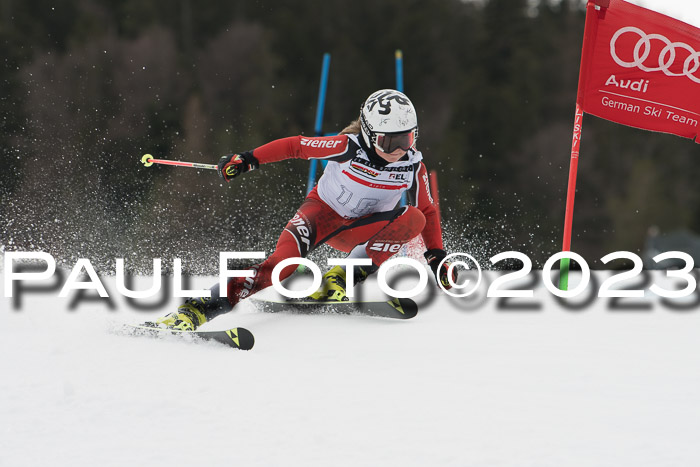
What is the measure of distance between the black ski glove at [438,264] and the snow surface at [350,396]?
0.39m

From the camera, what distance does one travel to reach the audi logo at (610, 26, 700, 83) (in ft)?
13.4

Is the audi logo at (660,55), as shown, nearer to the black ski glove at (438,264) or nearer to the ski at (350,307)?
the black ski glove at (438,264)

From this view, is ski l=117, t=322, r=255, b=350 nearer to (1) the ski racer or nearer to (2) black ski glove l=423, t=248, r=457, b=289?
(1) the ski racer

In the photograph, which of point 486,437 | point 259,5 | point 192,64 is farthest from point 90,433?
point 259,5

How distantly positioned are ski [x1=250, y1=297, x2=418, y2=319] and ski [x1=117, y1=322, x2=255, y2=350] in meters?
0.92

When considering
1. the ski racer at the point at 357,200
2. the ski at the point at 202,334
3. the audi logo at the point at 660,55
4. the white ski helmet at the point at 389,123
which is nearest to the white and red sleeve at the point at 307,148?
the ski racer at the point at 357,200

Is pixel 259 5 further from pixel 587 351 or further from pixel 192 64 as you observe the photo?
pixel 587 351

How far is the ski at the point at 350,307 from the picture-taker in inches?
144

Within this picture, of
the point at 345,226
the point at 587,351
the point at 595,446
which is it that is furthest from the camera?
the point at 345,226

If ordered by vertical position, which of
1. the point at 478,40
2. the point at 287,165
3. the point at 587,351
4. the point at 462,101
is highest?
the point at 478,40

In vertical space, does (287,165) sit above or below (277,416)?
above

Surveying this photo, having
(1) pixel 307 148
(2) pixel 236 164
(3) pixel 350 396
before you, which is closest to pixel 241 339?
(3) pixel 350 396

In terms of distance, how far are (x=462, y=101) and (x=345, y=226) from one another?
2450 centimetres

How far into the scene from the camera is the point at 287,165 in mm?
17422
